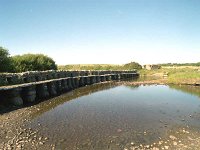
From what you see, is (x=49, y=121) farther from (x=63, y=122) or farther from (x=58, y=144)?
(x=58, y=144)

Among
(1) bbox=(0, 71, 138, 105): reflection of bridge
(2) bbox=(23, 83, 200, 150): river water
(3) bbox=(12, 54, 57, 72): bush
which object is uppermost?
(3) bbox=(12, 54, 57, 72): bush

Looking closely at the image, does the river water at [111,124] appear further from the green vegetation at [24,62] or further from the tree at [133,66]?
the tree at [133,66]

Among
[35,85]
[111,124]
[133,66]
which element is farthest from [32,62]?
[133,66]

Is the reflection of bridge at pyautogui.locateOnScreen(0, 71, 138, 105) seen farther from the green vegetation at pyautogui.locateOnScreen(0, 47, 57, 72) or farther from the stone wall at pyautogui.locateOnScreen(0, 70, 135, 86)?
the green vegetation at pyautogui.locateOnScreen(0, 47, 57, 72)

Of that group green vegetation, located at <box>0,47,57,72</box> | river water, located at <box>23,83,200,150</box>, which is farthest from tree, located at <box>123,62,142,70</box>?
river water, located at <box>23,83,200,150</box>

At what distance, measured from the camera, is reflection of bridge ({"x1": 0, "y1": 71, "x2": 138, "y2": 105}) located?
2798 centimetres

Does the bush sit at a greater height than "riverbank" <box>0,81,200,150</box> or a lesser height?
greater

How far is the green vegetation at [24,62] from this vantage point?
51.3 meters

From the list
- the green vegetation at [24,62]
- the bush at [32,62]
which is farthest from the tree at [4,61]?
the bush at [32,62]

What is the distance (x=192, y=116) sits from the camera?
A: 2350 cm

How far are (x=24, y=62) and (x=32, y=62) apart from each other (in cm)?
284

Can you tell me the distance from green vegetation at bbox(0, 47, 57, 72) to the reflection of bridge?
11055 millimetres

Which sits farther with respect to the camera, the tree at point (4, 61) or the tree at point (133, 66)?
the tree at point (133, 66)

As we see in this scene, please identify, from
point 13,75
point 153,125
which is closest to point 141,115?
point 153,125
